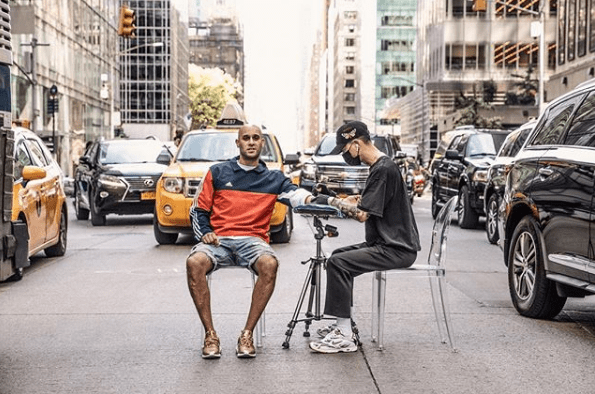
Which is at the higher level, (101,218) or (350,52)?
(350,52)

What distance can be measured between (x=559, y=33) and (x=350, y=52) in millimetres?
125532

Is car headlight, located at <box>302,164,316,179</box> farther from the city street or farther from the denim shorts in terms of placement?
the denim shorts

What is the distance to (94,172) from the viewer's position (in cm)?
1969

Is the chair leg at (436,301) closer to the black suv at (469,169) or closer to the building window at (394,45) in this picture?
the black suv at (469,169)

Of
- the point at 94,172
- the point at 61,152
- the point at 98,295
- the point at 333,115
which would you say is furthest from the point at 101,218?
the point at 333,115

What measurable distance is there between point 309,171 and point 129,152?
17.3 ft

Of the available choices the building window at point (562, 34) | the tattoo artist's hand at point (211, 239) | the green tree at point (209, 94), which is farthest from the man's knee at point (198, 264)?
the green tree at point (209, 94)

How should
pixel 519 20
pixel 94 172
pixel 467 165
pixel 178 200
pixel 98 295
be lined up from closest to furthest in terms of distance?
pixel 98 295, pixel 178 200, pixel 467 165, pixel 94 172, pixel 519 20

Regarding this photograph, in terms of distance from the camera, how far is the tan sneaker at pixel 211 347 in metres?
6.45

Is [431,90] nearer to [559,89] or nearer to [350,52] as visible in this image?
[559,89]

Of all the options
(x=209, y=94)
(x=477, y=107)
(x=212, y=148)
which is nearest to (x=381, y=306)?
(x=212, y=148)

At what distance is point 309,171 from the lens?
24281 mm

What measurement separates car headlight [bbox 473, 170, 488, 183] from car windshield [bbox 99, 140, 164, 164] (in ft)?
21.5

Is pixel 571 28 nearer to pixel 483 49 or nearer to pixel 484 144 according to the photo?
pixel 484 144
